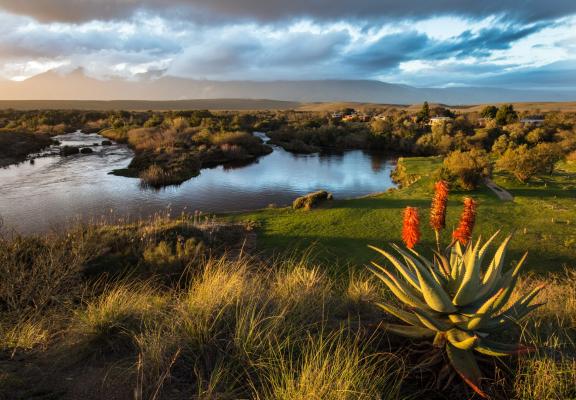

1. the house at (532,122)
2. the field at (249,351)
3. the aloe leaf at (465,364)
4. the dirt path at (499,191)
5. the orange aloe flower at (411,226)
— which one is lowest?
the dirt path at (499,191)

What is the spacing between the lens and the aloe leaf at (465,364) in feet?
9.48

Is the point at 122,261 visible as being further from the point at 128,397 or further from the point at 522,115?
the point at 522,115

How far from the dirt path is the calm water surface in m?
7.58

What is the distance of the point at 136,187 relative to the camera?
26.1 metres

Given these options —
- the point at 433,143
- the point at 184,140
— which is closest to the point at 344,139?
the point at 433,143

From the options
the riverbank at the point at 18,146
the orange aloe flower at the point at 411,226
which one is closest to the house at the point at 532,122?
the orange aloe flower at the point at 411,226

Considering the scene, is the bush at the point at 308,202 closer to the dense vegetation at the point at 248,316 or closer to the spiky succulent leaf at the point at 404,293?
the dense vegetation at the point at 248,316

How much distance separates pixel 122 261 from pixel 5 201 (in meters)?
15.7

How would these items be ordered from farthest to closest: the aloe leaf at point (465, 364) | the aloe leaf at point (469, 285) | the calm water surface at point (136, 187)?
1. the calm water surface at point (136, 187)
2. the aloe leaf at point (469, 285)
3. the aloe leaf at point (465, 364)

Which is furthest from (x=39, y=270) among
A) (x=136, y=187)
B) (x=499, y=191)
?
(x=499, y=191)

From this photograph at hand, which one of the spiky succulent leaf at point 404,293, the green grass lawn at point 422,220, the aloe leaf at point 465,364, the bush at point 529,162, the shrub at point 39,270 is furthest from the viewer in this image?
the bush at point 529,162

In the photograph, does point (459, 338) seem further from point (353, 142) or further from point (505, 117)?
point (505, 117)

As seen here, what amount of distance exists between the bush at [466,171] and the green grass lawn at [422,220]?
757mm

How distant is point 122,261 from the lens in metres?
11.0
